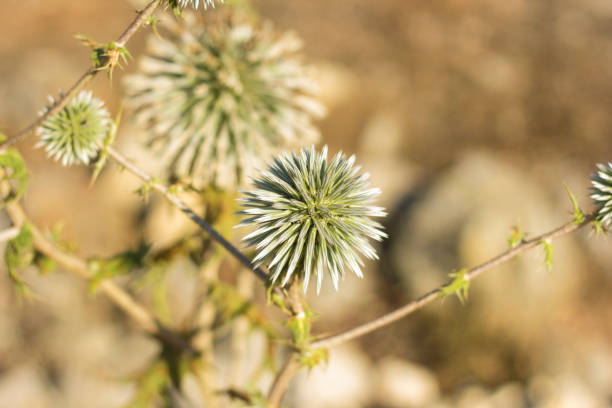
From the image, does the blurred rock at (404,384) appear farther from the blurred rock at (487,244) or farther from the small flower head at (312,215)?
the small flower head at (312,215)

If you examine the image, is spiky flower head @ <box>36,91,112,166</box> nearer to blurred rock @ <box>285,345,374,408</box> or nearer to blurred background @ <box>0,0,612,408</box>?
blurred background @ <box>0,0,612,408</box>

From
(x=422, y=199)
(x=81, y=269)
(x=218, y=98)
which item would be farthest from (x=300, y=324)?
(x=422, y=199)

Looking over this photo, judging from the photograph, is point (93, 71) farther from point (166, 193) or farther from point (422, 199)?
point (422, 199)

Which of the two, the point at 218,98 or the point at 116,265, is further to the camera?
the point at 218,98

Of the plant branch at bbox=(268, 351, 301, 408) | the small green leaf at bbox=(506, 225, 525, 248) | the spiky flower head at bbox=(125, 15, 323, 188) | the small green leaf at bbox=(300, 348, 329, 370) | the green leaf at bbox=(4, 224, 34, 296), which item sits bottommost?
the green leaf at bbox=(4, 224, 34, 296)

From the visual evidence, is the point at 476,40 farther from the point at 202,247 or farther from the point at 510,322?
the point at 202,247

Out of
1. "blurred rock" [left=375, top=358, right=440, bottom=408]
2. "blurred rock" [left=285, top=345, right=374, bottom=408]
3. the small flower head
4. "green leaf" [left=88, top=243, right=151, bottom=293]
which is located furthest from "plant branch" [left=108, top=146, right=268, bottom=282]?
"blurred rock" [left=375, top=358, right=440, bottom=408]
